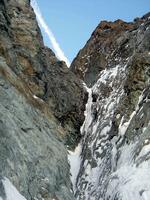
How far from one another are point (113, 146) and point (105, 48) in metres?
21.4

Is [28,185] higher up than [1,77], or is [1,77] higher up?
[1,77]

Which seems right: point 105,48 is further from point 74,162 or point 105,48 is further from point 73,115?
point 74,162

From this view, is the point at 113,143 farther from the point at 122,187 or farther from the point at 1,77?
the point at 1,77

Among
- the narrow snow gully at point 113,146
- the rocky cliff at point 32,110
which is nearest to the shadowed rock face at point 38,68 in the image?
the rocky cliff at point 32,110

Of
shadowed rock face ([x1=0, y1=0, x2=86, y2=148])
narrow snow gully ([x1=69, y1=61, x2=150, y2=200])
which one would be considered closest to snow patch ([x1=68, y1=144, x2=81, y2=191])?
narrow snow gully ([x1=69, y1=61, x2=150, y2=200])

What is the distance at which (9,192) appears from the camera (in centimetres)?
1797

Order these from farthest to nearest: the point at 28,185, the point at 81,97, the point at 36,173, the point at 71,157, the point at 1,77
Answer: the point at 81,97
the point at 71,157
the point at 1,77
the point at 36,173
the point at 28,185

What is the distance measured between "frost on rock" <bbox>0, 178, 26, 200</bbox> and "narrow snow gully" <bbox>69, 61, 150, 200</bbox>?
7.79 metres

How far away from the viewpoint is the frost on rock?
17.4 meters

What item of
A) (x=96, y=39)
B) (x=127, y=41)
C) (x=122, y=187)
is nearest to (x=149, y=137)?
(x=122, y=187)

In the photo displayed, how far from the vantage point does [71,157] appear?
3897 centimetres

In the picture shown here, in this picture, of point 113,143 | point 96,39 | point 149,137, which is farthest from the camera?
point 96,39

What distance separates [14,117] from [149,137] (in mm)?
9311

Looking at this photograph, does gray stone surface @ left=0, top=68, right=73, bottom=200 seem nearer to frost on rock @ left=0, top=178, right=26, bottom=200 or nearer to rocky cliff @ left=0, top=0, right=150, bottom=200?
rocky cliff @ left=0, top=0, right=150, bottom=200
